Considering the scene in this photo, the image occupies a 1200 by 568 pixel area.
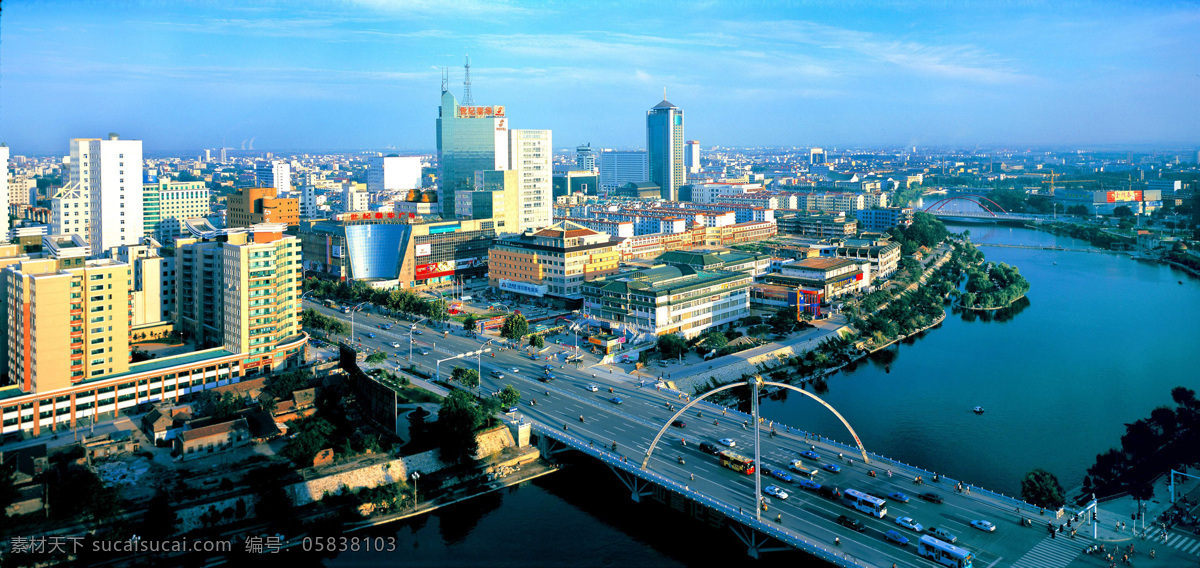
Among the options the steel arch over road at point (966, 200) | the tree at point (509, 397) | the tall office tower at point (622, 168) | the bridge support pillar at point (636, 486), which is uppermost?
the tall office tower at point (622, 168)

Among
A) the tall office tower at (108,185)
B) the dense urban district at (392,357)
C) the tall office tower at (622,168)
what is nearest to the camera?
the dense urban district at (392,357)

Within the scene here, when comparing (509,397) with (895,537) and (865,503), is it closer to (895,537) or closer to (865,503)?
(865,503)

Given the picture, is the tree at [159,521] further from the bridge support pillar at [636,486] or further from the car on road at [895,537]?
the car on road at [895,537]

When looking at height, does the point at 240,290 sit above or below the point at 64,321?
above

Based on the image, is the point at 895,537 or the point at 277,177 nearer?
the point at 895,537

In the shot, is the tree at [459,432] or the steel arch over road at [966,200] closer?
the tree at [459,432]

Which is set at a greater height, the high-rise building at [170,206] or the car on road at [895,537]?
the high-rise building at [170,206]

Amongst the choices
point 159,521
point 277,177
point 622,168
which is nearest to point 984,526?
point 159,521

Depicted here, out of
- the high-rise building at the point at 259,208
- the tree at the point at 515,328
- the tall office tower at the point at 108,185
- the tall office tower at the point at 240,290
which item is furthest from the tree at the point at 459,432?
the high-rise building at the point at 259,208
